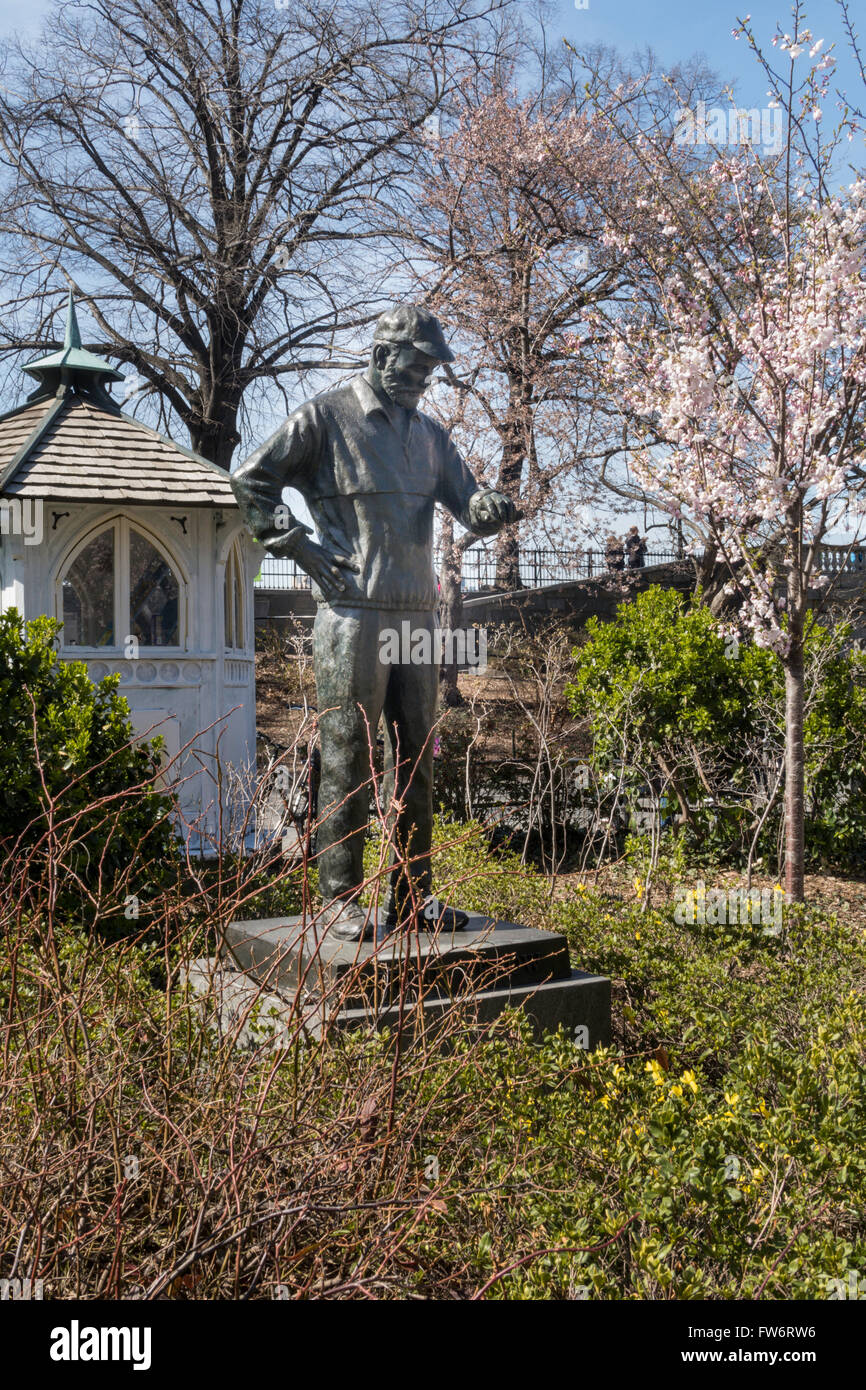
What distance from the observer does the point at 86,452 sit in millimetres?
9656

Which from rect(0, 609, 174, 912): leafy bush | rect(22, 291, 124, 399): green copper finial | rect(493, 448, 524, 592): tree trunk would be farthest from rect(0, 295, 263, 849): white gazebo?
rect(493, 448, 524, 592): tree trunk

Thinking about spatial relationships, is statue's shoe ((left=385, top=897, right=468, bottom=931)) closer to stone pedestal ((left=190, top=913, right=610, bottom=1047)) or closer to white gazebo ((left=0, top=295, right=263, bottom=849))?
stone pedestal ((left=190, top=913, right=610, bottom=1047))

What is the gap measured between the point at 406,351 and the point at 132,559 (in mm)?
6193

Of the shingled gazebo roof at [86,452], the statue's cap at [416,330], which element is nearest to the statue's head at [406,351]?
the statue's cap at [416,330]

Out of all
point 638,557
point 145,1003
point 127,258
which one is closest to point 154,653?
point 145,1003

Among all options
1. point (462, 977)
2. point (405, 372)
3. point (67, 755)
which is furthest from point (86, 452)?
point (462, 977)

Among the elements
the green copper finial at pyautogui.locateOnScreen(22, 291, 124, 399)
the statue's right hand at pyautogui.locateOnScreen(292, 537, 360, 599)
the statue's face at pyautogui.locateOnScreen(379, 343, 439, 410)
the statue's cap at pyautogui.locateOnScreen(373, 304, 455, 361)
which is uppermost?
the green copper finial at pyautogui.locateOnScreen(22, 291, 124, 399)

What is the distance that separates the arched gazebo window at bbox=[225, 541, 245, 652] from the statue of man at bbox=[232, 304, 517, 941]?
6292 millimetres

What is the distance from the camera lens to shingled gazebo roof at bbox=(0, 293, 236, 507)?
30.3 ft

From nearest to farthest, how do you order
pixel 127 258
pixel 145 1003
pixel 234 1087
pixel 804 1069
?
pixel 234 1087 → pixel 804 1069 → pixel 145 1003 → pixel 127 258

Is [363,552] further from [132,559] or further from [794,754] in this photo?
[132,559]

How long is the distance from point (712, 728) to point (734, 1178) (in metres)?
6.11
